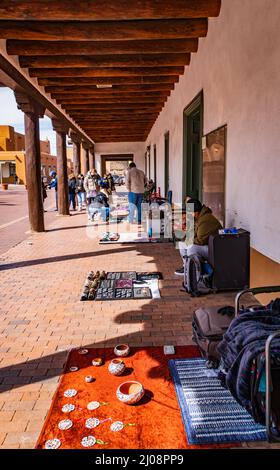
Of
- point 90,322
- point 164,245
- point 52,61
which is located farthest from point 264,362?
point 52,61

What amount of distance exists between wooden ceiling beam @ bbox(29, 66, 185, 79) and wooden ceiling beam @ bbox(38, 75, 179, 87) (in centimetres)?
51

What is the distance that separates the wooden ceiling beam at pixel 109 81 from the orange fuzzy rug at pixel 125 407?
23.3 feet

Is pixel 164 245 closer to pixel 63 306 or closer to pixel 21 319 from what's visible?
pixel 63 306

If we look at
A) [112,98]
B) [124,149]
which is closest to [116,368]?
[112,98]

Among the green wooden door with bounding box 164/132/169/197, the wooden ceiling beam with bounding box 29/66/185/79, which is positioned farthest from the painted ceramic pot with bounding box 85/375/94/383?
the green wooden door with bounding box 164/132/169/197

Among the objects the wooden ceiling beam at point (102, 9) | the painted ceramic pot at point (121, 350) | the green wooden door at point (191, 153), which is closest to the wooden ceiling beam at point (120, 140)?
the green wooden door at point (191, 153)

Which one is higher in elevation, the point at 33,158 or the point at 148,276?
the point at 33,158

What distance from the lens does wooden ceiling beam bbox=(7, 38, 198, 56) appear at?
22.1ft

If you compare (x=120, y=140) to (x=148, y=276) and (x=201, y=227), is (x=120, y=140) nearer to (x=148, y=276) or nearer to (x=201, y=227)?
(x=148, y=276)

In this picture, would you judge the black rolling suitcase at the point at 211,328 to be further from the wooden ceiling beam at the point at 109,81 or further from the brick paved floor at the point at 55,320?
the wooden ceiling beam at the point at 109,81

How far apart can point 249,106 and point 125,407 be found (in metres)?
3.55

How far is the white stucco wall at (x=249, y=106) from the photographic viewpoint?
3869mm

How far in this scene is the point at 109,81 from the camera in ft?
29.7

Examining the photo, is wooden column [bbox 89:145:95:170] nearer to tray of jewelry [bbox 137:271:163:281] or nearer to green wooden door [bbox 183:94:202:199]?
green wooden door [bbox 183:94:202:199]
